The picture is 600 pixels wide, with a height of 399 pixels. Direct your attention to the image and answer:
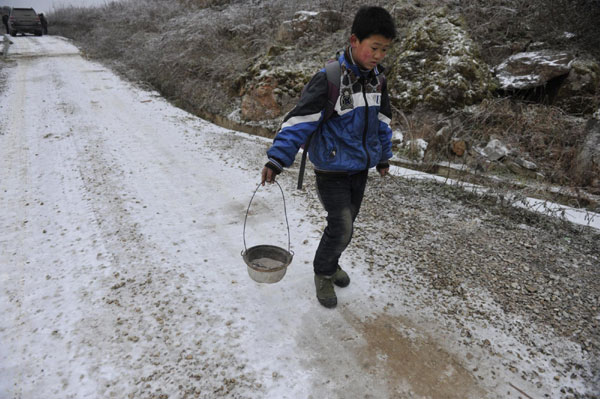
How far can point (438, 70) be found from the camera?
711 centimetres

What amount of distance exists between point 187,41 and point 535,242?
13380 mm

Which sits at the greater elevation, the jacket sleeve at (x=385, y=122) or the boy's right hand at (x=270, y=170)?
the jacket sleeve at (x=385, y=122)

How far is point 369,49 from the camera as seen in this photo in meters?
2.16

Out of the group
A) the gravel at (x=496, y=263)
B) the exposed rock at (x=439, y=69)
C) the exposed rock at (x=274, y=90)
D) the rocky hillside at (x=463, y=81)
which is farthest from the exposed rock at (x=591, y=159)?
the exposed rock at (x=274, y=90)

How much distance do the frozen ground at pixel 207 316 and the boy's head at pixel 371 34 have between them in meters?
1.83

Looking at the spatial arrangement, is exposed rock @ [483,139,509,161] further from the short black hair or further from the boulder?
the boulder

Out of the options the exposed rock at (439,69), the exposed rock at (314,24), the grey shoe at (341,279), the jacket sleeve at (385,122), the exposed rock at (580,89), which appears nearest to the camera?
the jacket sleeve at (385,122)

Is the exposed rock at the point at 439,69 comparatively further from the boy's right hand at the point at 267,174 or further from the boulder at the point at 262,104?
the boy's right hand at the point at 267,174

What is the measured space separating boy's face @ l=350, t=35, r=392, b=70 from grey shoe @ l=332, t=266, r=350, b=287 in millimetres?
1649

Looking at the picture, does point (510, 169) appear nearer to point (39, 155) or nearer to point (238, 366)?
point (238, 366)

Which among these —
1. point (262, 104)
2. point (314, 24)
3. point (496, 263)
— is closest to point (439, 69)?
point (262, 104)

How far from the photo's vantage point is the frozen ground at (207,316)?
2109 mm

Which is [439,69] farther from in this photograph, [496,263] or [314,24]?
[496,263]

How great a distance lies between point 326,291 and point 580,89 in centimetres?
646
